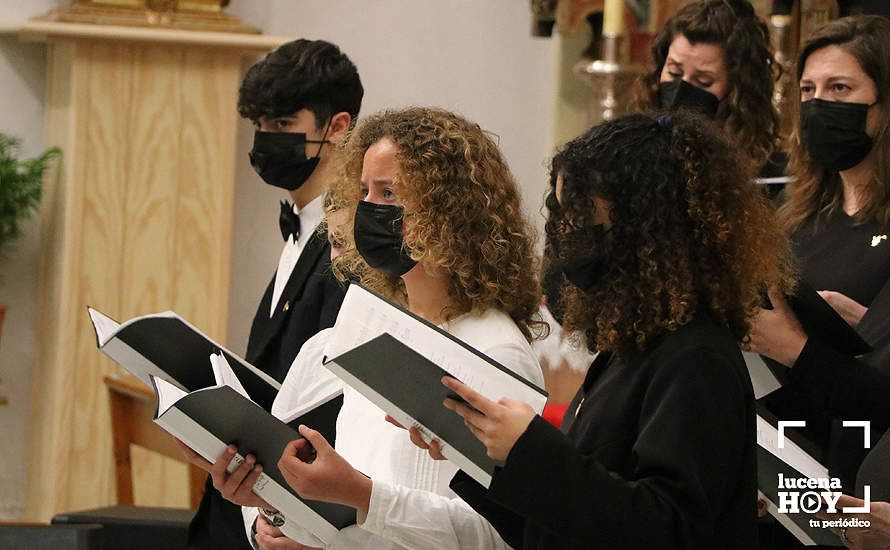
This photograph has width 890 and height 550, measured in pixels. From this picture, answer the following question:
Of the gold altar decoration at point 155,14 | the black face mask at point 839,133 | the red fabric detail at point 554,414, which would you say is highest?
the gold altar decoration at point 155,14

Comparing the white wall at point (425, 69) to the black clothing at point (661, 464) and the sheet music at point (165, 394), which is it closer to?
the sheet music at point (165, 394)

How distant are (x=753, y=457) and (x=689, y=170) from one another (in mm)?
414

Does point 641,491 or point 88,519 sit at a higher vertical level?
point 641,491

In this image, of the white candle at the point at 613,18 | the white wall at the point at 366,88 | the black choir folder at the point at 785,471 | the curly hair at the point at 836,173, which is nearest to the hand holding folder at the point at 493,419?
the black choir folder at the point at 785,471

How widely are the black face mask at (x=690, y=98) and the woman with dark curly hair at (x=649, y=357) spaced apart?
1.34 metres

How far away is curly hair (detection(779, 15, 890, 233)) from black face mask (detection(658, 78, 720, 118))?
303mm

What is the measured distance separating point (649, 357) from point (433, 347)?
30 centimetres

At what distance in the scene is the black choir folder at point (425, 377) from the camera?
182 cm

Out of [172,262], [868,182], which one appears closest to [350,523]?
[868,182]

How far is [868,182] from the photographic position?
2900mm

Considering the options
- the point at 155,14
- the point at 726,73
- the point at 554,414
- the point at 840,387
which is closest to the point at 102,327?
the point at 840,387

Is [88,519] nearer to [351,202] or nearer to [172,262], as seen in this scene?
[351,202]

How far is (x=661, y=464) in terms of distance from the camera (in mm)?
1752

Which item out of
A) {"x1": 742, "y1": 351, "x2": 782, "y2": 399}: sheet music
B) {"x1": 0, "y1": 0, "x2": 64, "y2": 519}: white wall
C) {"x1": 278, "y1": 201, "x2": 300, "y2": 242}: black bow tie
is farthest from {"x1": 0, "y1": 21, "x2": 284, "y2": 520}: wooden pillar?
{"x1": 742, "y1": 351, "x2": 782, "y2": 399}: sheet music
